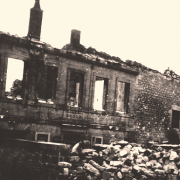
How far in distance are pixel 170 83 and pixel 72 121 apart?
27.6 ft

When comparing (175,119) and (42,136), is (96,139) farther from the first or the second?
(175,119)

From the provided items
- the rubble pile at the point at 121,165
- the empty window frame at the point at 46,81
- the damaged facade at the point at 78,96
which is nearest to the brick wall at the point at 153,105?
the damaged facade at the point at 78,96

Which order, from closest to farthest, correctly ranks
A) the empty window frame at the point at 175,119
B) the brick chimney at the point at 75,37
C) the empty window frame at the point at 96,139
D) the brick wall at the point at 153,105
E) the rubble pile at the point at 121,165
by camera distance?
the rubble pile at the point at 121,165 → the empty window frame at the point at 96,139 → the brick chimney at the point at 75,37 → the brick wall at the point at 153,105 → the empty window frame at the point at 175,119

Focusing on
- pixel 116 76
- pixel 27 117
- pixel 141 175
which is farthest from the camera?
pixel 116 76

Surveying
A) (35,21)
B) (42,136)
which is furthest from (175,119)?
(35,21)

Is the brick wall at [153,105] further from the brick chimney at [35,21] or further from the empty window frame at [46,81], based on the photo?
the brick chimney at [35,21]

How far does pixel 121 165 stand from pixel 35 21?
8.73 m

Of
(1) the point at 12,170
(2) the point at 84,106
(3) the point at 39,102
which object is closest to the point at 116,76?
(2) the point at 84,106

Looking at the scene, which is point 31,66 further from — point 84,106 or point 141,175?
point 141,175

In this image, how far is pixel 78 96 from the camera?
16125 mm

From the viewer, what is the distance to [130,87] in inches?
707

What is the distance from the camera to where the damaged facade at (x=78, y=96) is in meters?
13.7

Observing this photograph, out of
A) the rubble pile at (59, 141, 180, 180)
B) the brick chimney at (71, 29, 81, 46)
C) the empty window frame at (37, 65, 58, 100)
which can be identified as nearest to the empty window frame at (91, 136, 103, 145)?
the empty window frame at (37, 65, 58, 100)

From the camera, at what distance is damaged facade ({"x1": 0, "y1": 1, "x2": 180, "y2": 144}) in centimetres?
1373
